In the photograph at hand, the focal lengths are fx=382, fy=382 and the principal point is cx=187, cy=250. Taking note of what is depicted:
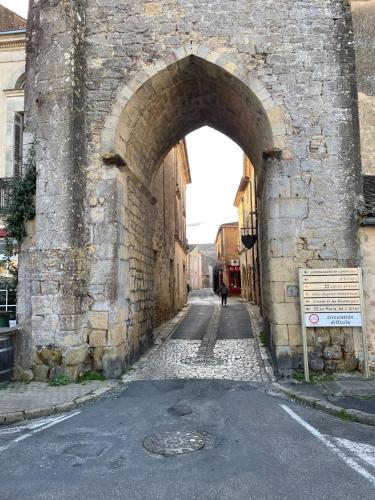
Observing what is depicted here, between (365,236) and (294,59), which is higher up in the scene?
(294,59)

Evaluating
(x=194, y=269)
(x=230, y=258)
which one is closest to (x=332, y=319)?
(x=230, y=258)

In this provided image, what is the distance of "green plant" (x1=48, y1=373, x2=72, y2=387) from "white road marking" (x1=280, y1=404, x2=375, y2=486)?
3331mm

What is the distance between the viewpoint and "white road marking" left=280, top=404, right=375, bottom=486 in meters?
3.09

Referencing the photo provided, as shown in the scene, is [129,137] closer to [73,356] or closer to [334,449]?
[73,356]

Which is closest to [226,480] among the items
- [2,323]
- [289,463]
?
[289,463]

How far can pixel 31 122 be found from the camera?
6848 millimetres

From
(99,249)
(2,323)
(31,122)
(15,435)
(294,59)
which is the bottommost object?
(15,435)

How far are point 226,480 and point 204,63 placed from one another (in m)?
6.48

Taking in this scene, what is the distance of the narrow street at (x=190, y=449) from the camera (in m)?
2.93

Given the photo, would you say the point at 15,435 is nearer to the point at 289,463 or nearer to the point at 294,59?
the point at 289,463

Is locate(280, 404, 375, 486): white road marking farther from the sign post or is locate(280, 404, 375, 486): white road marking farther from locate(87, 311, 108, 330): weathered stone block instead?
locate(87, 311, 108, 330): weathered stone block

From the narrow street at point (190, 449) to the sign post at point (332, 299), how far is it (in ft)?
4.32

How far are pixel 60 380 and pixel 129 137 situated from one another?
4.49 m

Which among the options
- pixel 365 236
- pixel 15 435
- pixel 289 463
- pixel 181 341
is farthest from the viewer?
pixel 181 341
